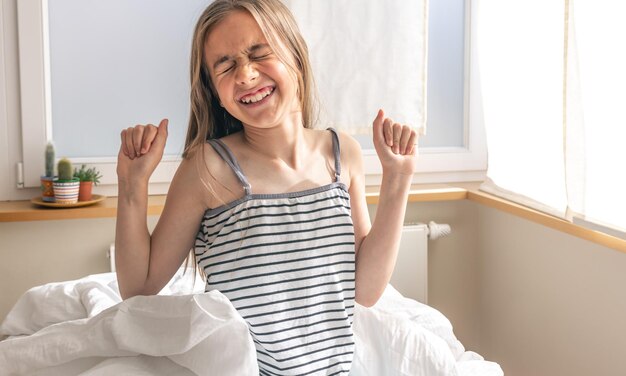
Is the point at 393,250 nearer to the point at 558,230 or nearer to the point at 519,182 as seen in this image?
the point at 558,230

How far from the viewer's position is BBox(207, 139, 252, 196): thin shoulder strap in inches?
49.9

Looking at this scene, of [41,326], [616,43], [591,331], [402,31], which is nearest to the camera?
[41,326]

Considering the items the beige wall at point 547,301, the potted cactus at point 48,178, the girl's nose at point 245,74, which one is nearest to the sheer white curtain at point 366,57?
the beige wall at point 547,301

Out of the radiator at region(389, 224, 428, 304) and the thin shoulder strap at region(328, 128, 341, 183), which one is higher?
the thin shoulder strap at region(328, 128, 341, 183)

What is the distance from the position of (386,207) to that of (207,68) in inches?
15.3

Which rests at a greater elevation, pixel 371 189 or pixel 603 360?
pixel 371 189

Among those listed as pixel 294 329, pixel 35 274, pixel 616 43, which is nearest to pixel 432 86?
pixel 616 43

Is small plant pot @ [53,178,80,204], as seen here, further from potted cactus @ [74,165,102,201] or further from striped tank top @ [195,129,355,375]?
striped tank top @ [195,129,355,375]

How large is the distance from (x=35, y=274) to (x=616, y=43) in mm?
1730

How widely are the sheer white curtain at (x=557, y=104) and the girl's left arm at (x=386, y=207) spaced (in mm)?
Answer: 671

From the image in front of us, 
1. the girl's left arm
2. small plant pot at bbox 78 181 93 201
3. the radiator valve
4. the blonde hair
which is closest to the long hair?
the blonde hair

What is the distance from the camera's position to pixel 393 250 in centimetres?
136

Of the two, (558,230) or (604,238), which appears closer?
(604,238)

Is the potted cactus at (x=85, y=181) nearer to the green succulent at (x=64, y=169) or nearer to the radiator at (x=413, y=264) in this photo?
the green succulent at (x=64, y=169)
